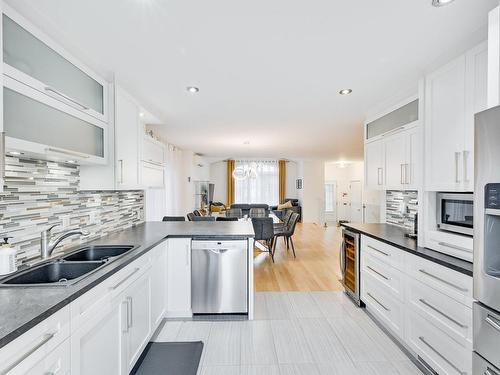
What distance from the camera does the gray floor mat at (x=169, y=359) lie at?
6.55 feet

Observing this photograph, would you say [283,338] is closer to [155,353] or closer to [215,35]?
[155,353]

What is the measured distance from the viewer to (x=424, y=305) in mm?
1944

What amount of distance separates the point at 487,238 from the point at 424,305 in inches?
38.3

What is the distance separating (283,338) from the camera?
242cm

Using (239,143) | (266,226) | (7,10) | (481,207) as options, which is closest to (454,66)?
(481,207)

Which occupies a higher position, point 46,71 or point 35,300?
point 46,71

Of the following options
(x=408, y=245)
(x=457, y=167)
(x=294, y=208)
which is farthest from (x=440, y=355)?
(x=294, y=208)

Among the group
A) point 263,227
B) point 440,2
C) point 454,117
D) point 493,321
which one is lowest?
point 263,227

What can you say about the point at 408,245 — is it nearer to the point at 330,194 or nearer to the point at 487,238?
the point at 487,238

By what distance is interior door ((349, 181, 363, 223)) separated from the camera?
9.88 m

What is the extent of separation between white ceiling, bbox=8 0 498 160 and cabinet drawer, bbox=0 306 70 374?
165 cm

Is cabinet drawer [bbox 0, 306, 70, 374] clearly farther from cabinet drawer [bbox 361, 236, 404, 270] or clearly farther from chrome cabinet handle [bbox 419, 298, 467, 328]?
cabinet drawer [bbox 361, 236, 404, 270]

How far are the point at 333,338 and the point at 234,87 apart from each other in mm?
2637

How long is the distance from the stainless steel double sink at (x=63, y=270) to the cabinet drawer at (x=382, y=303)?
2311 mm
